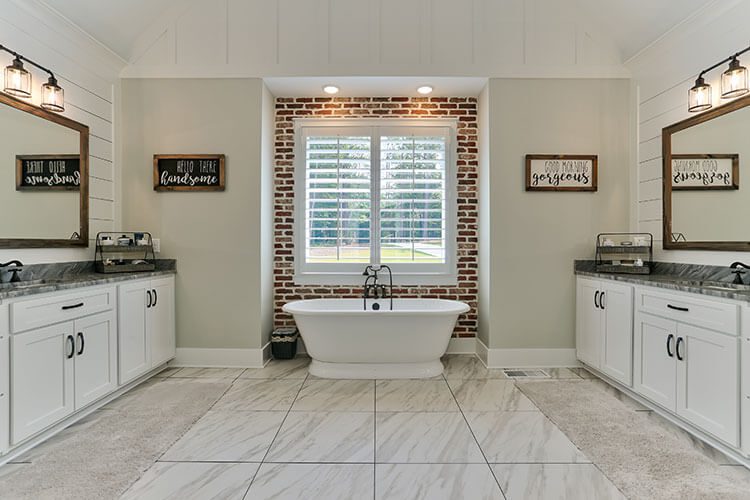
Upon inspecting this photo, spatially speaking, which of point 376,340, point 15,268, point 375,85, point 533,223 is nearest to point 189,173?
point 15,268

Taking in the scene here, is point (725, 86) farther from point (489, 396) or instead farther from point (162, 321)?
point (162, 321)

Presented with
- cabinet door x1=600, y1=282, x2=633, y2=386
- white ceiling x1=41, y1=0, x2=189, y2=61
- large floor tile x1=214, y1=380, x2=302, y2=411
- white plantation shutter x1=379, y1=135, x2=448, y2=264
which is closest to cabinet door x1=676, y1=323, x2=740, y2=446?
cabinet door x1=600, y1=282, x2=633, y2=386

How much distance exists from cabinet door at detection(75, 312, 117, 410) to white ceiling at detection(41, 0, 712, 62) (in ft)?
7.39

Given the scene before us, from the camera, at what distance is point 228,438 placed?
8.37ft

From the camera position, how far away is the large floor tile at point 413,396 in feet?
9.95

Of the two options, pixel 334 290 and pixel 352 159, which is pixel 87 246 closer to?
pixel 334 290

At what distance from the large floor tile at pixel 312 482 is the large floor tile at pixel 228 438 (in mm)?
205

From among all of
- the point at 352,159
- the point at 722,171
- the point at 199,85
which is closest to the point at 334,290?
the point at 352,159

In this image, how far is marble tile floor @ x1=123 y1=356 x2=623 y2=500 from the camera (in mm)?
2031

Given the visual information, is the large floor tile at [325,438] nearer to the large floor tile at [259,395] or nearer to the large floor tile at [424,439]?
the large floor tile at [424,439]

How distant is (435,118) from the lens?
4.45 m

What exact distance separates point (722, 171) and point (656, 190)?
700mm

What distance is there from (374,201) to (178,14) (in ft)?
8.00

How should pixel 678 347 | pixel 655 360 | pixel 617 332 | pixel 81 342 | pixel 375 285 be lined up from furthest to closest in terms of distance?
pixel 375 285 < pixel 617 332 < pixel 655 360 < pixel 81 342 < pixel 678 347
